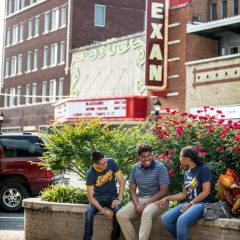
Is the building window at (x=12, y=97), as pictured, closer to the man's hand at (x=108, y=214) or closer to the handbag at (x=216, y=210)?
the man's hand at (x=108, y=214)

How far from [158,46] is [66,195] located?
22.6m

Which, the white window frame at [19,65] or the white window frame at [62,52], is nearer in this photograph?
the white window frame at [62,52]

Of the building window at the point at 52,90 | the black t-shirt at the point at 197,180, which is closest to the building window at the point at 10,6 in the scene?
the building window at the point at 52,90

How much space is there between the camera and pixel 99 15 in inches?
1949

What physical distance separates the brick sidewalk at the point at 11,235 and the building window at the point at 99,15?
38.1 meters

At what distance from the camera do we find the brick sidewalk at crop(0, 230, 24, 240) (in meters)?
11.1

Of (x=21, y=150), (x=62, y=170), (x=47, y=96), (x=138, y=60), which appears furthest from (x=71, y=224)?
(x=47, y=96)

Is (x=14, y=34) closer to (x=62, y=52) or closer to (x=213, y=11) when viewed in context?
(x=62, y=52)

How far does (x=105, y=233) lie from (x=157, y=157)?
1.57m

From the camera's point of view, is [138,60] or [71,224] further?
[138,60]

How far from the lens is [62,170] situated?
463 inches

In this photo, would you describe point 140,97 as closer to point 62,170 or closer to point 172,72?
point 172,72

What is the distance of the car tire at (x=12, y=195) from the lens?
53.1 ft

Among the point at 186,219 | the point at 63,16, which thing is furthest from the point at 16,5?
the point at 186,219
